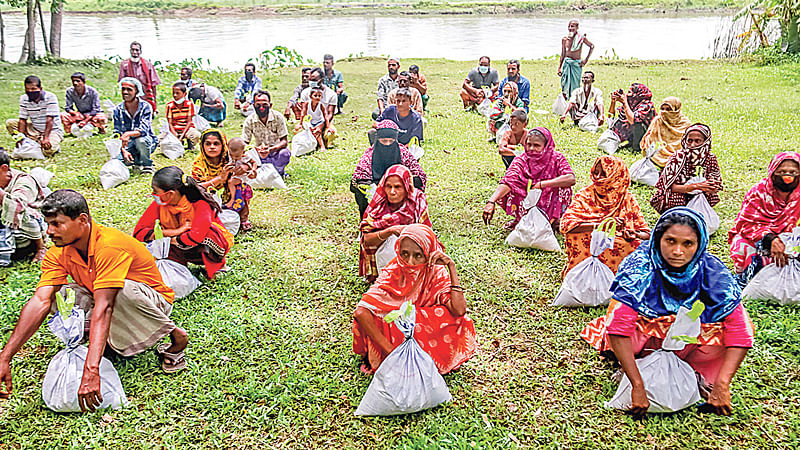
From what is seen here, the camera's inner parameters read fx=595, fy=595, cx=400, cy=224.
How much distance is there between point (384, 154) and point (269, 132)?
9.70 feet

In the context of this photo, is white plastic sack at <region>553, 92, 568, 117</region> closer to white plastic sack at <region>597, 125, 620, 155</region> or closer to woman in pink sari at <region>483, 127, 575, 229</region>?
white plastic sack at <region>597, 125, 620, 155</region>

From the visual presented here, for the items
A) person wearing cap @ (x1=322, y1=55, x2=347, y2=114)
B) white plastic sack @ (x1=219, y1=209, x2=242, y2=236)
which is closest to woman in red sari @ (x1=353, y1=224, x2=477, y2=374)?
white plastic sack @ (x1=219, y1=209, x2=242, y2=236)

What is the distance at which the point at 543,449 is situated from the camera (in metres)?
3.32

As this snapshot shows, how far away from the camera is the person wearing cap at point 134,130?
327 inches

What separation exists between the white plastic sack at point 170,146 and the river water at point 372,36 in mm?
9921

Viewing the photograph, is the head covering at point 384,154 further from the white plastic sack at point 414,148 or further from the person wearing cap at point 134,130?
the person wearing cap at point 134,130

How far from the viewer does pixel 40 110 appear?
9070 millimetres

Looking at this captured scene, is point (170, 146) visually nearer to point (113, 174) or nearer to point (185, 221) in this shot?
point (113, 174)

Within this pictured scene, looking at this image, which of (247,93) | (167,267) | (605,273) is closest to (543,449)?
(605,273)

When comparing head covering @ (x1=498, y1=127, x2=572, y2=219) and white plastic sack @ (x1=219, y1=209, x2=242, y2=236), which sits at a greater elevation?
head covering @ (x1=498, y1=127, x2=572, y2=219)

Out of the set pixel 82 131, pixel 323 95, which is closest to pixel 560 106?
pixel 323 95

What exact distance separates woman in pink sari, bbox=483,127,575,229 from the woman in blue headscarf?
2.43 metres

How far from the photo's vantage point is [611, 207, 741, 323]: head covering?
10.7 feet

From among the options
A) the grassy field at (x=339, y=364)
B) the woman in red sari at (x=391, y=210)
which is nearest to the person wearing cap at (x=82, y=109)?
the grassy field at (x=339, y=364)
